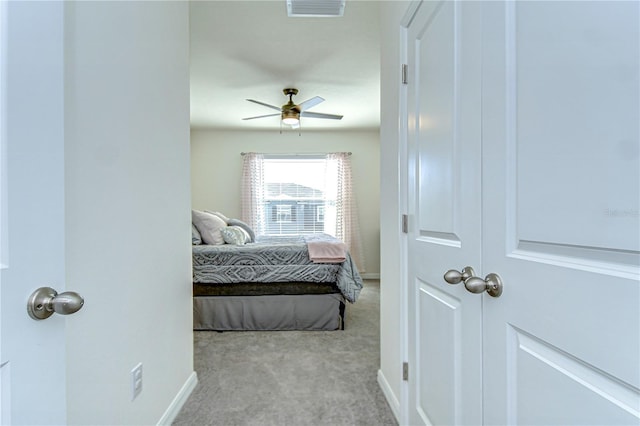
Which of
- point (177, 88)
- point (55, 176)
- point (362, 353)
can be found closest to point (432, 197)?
point (55, 176)

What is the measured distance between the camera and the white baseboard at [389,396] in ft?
5.34

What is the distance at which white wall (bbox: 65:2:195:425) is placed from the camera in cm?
103

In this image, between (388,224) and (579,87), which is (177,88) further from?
(579,87)

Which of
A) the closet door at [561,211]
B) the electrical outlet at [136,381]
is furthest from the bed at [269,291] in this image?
the closet door at [561,211]

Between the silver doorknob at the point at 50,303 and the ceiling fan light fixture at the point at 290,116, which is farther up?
the ceiling fan light fixture at the point at 290,116

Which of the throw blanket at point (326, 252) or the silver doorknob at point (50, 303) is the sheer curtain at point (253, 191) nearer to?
the throw blanket at point (326, 252)

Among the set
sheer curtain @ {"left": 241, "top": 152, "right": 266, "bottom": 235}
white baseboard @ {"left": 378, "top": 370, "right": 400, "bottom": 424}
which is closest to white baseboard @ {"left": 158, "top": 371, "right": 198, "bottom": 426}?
white baseboard @ {"left": 378, "top": 370, "right": 400, "bottom": 424}

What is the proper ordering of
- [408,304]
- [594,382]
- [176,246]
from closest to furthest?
[594,382], [408,304], [176,246]

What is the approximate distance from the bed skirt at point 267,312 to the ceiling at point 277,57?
2150mm

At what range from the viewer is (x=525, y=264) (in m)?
0.70

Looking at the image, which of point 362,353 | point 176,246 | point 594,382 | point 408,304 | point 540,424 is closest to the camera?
point 594,382

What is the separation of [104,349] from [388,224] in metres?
1.40

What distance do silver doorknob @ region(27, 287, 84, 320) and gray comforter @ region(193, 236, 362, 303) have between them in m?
2.33

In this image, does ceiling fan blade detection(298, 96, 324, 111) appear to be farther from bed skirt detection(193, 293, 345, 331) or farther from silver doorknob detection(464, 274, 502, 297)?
silver doorknob detection(464, 274, 502, 297)
